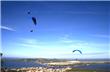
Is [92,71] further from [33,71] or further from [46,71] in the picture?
[33,71]

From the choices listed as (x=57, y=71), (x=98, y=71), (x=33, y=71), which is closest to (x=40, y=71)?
(x=33, y=71)

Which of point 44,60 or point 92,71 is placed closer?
point 92,71

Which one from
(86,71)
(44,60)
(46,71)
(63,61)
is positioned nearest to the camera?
(46,71)

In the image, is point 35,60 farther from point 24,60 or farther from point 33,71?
point 33,71

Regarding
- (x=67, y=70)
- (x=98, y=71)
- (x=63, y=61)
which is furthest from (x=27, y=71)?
(x=63, y=61)

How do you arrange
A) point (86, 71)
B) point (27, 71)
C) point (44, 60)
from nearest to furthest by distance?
point (27, 71), point (86, 71), point (44, 60)

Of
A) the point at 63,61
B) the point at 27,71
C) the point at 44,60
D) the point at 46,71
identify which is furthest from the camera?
the point at 63,61

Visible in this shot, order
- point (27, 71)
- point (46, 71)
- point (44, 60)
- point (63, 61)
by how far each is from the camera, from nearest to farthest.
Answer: point (27, 71) < point (46, 71) < point (44, 60) < point (63, 61)

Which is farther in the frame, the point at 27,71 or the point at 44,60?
the point at 44,60
